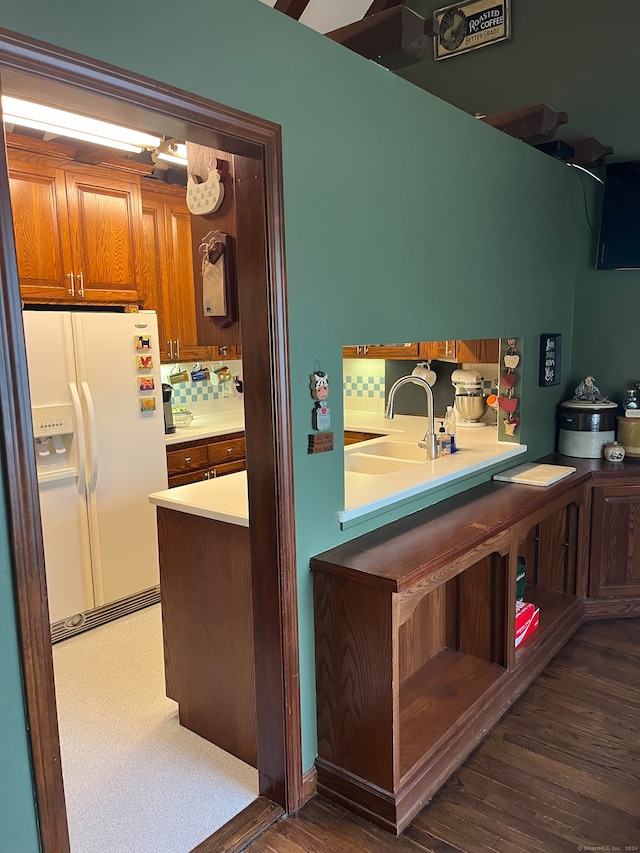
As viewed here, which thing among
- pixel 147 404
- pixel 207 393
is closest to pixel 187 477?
pixel 147 404

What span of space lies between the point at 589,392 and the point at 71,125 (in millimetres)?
2941

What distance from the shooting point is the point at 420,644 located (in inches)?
105

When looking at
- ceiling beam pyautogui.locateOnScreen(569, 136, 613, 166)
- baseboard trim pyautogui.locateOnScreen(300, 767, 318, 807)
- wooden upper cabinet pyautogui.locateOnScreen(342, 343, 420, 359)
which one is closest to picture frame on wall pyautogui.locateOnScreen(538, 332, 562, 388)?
wooden upper cabinet pyautogui.locateOnScreen(342, 343, 420, 359)

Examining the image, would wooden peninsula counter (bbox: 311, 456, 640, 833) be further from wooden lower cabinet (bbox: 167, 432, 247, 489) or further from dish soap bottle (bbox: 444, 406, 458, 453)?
wooden lower cabinet (bbox: 167, 432, 247, 489)

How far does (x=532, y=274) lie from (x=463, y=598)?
170 centimetres

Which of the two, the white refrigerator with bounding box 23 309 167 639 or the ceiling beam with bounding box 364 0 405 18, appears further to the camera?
the ceiling beam with bounding box 364 0 405 18

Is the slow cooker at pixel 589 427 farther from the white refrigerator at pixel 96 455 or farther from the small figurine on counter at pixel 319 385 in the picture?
the white refrigerator at pixel 96 455

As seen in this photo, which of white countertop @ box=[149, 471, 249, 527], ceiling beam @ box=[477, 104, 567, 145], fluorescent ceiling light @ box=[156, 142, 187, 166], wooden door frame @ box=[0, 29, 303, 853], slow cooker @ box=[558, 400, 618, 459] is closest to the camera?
wooden door frame @ box=[0, 29, 303, 853]

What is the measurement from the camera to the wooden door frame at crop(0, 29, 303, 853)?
1.24 meters

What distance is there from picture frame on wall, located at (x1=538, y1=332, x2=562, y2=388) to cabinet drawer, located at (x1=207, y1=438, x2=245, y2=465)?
208cm

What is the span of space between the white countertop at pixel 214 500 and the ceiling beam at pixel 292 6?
262 cm

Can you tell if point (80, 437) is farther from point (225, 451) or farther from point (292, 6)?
point (292, 6)

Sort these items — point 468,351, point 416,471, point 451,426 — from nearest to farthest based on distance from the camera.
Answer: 1. point 416,471
2. point 451,426
3. point 468,351

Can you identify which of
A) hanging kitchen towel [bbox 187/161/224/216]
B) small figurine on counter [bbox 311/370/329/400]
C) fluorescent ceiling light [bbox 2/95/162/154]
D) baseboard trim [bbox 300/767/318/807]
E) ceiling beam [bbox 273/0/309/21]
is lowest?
baseboard trim [bbox 300/767/318/807]
